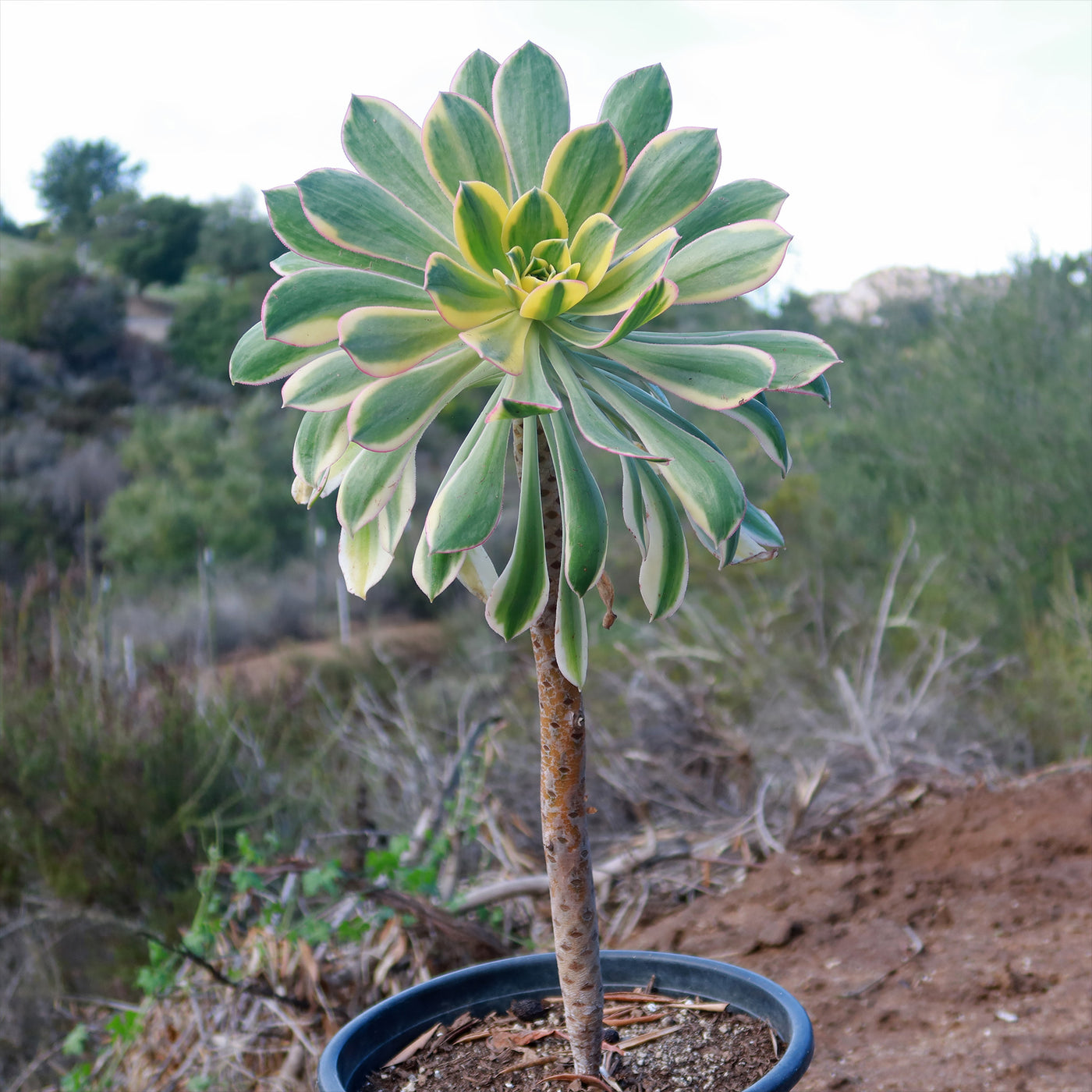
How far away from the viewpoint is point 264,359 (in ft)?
3.32

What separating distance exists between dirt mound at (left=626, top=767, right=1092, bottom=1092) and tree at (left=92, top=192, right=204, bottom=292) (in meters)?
24.3

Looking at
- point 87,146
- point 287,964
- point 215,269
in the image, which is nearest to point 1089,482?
point 287,964

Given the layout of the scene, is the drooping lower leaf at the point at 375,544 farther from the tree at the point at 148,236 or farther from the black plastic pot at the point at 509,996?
the tree at the point at 148,236

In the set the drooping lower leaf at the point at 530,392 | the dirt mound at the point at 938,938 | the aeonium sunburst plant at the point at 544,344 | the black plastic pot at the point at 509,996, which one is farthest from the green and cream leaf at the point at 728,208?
the dirt mound at the point at 938,938

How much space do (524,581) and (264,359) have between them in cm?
35

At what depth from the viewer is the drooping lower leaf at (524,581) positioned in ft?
3.08

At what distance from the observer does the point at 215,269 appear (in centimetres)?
2478

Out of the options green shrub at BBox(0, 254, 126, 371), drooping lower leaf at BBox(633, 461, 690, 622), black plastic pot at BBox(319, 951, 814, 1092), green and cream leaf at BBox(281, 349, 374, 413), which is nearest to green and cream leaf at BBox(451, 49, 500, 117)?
green and cream leaf at BBox(281, 349, 374, 413)

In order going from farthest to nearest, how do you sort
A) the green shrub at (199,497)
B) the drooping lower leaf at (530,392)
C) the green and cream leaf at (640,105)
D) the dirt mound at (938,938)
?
the green shrub at (199,497) < the dirt mound at (938,938) < the green and cream leaf at (640,105) < the drooping lower leaf at (530,392)

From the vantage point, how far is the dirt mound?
145 centimetres

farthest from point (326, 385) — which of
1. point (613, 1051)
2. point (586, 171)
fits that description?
point (613, 1051)

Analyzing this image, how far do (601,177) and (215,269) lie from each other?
26013 millimetres

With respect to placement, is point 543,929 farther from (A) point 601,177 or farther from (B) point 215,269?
(B) point 215,269

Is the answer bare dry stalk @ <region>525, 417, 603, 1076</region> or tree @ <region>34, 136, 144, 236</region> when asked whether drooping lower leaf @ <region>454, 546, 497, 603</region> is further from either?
tree @ <region>34, 136, 144, 236</region>
